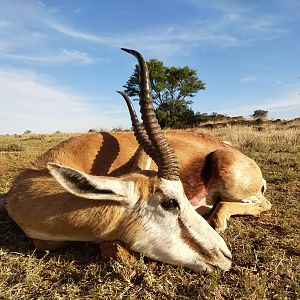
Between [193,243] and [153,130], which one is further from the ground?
[153,130]

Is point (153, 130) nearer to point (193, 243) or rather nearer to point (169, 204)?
point (169, 204)

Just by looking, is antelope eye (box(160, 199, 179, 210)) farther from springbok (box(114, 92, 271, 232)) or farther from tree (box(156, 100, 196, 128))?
tree (box(156, 100, 196, 128))

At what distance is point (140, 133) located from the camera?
4.67 metres

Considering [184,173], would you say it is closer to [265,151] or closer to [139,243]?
[139,243]

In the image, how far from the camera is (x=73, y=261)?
4355mm

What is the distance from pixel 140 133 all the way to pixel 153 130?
524 mm

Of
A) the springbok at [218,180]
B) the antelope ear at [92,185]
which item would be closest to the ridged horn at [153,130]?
the antelope ear at [92,185]

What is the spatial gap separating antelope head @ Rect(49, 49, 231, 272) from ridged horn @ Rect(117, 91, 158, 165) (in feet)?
0.77

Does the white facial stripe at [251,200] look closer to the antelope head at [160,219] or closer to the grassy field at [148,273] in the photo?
the grassy field at [148,273]

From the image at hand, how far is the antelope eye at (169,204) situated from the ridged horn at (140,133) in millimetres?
447

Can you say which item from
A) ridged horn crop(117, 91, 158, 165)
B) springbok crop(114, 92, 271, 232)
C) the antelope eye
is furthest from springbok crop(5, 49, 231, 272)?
springbok crop(114, 92, 271, 232)

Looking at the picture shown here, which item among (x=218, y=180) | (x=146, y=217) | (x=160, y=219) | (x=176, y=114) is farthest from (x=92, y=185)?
(x=176, y=114)

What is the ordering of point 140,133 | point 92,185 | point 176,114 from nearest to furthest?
point 92,185 → point 140,133 → point 176,114

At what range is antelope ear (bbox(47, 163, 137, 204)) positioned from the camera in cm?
374
